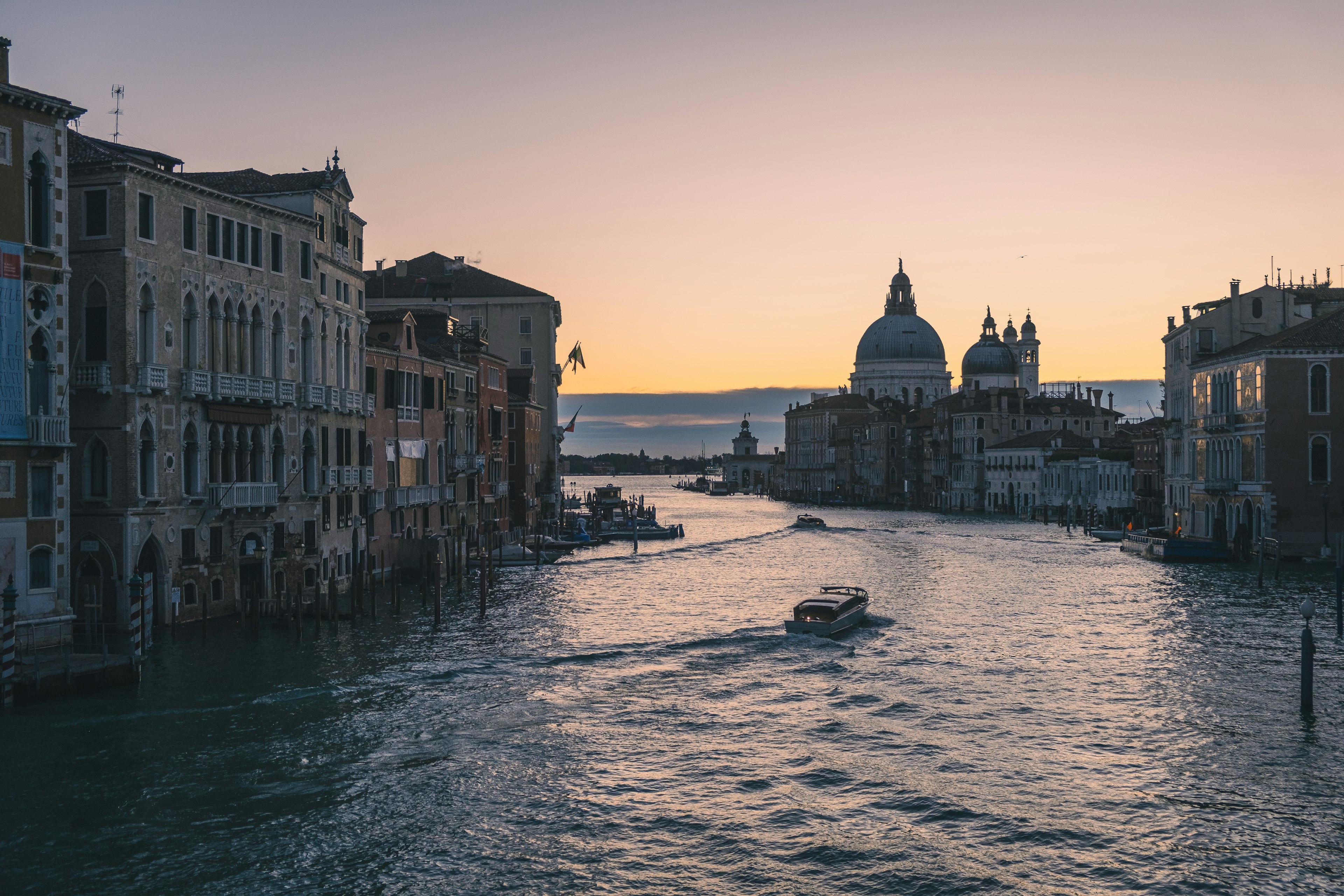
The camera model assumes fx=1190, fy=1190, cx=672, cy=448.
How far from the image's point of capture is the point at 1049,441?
348 feet

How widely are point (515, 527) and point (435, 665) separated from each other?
41641 millimetres

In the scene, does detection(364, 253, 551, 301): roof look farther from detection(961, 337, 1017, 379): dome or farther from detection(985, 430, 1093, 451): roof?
detection(961, 337, 1017, 379): dome

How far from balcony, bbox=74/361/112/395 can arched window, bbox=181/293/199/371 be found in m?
2.69

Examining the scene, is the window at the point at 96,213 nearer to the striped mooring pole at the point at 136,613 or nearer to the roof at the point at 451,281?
the striped mooring pole at the point at 136,613

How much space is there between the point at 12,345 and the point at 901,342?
167 m

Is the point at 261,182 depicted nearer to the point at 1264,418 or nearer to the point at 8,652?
the point at 8,652

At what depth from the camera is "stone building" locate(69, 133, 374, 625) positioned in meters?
28.5

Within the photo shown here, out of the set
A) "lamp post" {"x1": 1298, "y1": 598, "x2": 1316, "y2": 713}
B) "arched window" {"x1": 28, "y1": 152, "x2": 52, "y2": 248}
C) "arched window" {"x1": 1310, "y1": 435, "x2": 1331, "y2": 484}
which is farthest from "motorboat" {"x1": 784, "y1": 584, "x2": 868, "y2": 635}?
"arched window" {"x1": 1310, "y1": 435, "x2": 1331, "y2": 484}

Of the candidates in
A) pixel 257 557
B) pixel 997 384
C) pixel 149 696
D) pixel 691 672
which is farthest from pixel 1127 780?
pixel 997 384

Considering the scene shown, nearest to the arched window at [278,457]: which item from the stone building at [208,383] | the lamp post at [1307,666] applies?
the stone building at [208,383]

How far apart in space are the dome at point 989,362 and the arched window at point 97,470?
13891 centimetres

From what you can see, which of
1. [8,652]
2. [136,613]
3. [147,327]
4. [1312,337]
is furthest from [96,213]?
[1312,337]

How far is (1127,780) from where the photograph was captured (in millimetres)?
18438

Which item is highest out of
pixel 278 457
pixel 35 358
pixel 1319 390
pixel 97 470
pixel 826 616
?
pixel 1319 390
